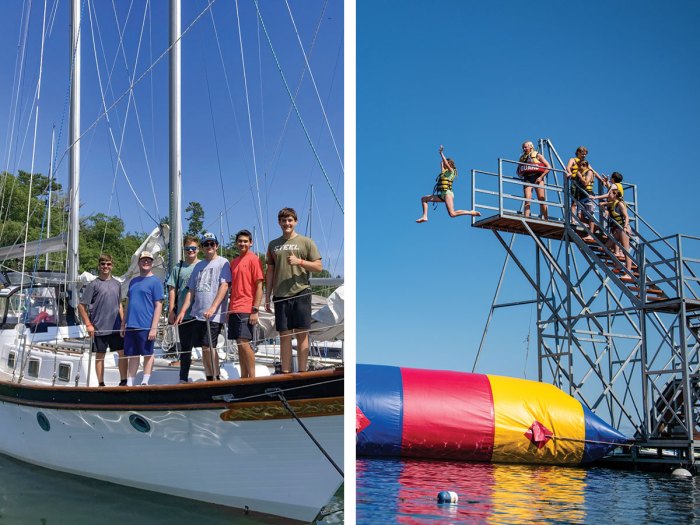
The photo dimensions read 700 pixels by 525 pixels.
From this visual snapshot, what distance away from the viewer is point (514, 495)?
7.77 m

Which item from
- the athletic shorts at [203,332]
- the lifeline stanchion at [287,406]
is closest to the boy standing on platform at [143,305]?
the athletic shorts at [203,332]

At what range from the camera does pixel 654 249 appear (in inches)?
546

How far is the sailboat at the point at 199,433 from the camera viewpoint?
23.2ft

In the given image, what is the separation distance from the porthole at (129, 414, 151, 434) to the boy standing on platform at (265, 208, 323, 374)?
2249 mm

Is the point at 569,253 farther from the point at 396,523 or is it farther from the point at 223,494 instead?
the point at 396,523

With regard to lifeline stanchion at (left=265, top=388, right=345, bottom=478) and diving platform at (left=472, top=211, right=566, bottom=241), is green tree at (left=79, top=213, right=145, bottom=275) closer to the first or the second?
diving platform at (left=472, top=211, right=566, bottom=241)

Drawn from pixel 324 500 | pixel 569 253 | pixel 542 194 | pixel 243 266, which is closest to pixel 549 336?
pixel 569 253

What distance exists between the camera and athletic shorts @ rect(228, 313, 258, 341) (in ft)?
21.6

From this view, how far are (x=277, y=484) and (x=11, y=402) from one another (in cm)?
430

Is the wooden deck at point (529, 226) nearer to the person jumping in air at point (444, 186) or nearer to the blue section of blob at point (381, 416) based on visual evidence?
the person jumping in air at point (444, 186)

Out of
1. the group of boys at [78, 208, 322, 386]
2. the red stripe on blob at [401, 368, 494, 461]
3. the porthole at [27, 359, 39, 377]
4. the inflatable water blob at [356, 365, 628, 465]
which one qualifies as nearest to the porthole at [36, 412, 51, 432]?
the porthole at [27, 359, 39, 377]

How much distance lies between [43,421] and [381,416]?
14.5 feet

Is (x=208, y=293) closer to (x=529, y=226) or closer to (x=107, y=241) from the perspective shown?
(x=107, y=241)

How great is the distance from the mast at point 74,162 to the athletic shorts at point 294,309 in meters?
5.47
